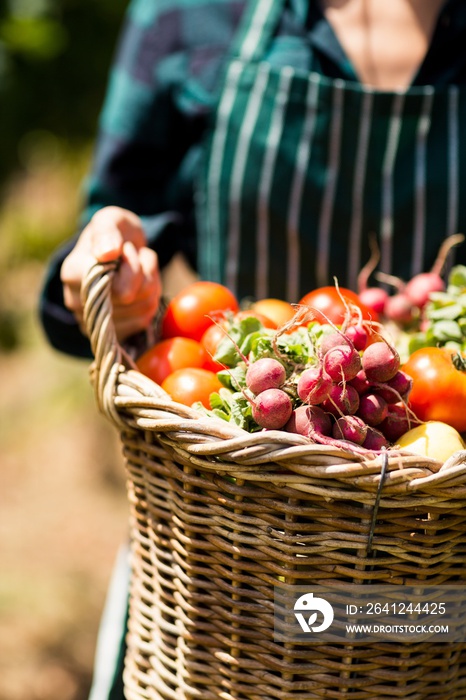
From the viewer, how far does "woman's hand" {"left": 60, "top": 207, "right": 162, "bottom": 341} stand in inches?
40.8

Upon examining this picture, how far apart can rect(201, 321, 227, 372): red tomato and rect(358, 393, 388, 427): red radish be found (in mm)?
209

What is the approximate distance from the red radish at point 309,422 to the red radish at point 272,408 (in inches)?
0.5

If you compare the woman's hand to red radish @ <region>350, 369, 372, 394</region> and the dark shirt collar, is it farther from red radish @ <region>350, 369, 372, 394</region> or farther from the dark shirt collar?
the dark shirt collar

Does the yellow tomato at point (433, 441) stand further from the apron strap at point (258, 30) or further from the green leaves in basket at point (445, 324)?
the apron strap at point (258, 30)

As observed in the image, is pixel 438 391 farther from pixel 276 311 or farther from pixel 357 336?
pixel 276 311

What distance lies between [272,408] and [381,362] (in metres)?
0.13

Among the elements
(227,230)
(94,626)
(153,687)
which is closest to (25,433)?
(94,626)

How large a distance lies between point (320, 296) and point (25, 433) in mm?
3100

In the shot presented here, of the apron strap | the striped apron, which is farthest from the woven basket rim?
the apron strap

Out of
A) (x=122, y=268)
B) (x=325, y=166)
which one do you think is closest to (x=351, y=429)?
(x=122, y=268)

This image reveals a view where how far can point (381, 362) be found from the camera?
86 cm

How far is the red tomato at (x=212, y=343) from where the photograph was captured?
3.34 feet

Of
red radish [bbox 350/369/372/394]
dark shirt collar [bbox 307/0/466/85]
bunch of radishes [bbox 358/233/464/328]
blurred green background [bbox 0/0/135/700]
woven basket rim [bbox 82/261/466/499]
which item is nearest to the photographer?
woven basket rim [bbox 82/261/466/499]

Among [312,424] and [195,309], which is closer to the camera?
[312,424]
